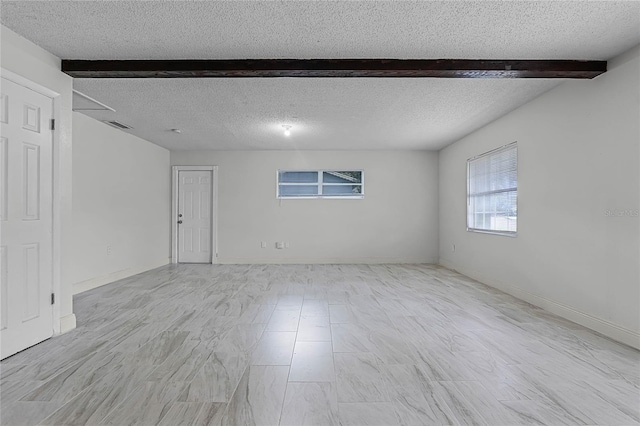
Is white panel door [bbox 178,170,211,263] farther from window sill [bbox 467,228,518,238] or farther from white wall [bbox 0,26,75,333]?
window sill [bbox 467,228,518,238]

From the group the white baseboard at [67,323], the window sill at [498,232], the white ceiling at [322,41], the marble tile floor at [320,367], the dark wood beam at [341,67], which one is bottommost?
the marble tile floor at [320,367]

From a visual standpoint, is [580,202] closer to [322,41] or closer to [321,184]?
[322,41]

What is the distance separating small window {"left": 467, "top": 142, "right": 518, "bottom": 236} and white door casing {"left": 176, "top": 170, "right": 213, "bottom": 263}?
16.6 feet

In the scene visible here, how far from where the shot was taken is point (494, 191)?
502 cm

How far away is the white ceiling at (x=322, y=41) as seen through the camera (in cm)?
231

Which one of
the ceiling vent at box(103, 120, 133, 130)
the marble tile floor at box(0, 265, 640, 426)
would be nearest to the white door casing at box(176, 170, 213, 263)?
the ceiling vent at box(103, 120, 133, 130)

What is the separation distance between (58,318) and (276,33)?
2.96 meters

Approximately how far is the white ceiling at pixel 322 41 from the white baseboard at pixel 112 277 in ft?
7.80

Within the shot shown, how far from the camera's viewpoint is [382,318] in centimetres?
343

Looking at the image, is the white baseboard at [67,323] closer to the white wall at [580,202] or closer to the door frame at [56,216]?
the door frame at [56,216]

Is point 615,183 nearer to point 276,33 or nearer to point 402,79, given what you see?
point 402,79

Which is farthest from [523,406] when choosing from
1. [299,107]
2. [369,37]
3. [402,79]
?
[299,107]

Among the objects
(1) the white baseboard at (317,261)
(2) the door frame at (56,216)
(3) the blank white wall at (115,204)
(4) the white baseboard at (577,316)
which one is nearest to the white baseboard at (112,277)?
(3) the blank white wall at (115,204)

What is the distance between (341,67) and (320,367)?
2.44 m
